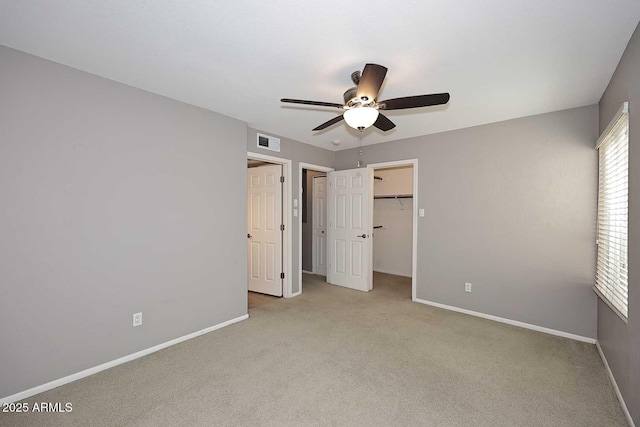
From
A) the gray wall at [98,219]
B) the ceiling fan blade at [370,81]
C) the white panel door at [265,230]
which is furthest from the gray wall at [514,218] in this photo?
the gray wall at [98,219]

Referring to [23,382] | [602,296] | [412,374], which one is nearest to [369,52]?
[412,374]

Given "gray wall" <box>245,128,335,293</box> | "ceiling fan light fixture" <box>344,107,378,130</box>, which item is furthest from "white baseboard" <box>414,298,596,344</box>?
"ceiling fan light fixture" <box>344,107,378,130</box>

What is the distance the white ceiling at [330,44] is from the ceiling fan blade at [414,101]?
1.03 ft

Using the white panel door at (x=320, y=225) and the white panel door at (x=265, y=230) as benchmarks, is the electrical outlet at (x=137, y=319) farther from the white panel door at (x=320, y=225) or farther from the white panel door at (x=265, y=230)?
the white panel door at (x=320, y=225)

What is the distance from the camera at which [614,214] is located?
8.03ft

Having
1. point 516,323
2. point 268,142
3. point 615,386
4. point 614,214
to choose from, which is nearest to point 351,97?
point 268,142

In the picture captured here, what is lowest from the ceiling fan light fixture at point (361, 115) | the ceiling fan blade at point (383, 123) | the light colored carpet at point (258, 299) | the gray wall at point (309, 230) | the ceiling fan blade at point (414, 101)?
the light colored carpet at point (258, 299)

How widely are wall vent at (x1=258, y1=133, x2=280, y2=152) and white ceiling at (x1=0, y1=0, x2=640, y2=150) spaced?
1009mm

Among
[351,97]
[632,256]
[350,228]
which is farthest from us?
[350,228]

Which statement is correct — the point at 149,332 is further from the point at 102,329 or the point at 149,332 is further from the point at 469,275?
the point at 469,275

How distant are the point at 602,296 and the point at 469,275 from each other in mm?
1314

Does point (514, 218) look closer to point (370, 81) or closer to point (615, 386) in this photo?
point (615, 386)

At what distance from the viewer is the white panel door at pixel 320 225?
5.75 metres

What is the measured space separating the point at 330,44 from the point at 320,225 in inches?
162
